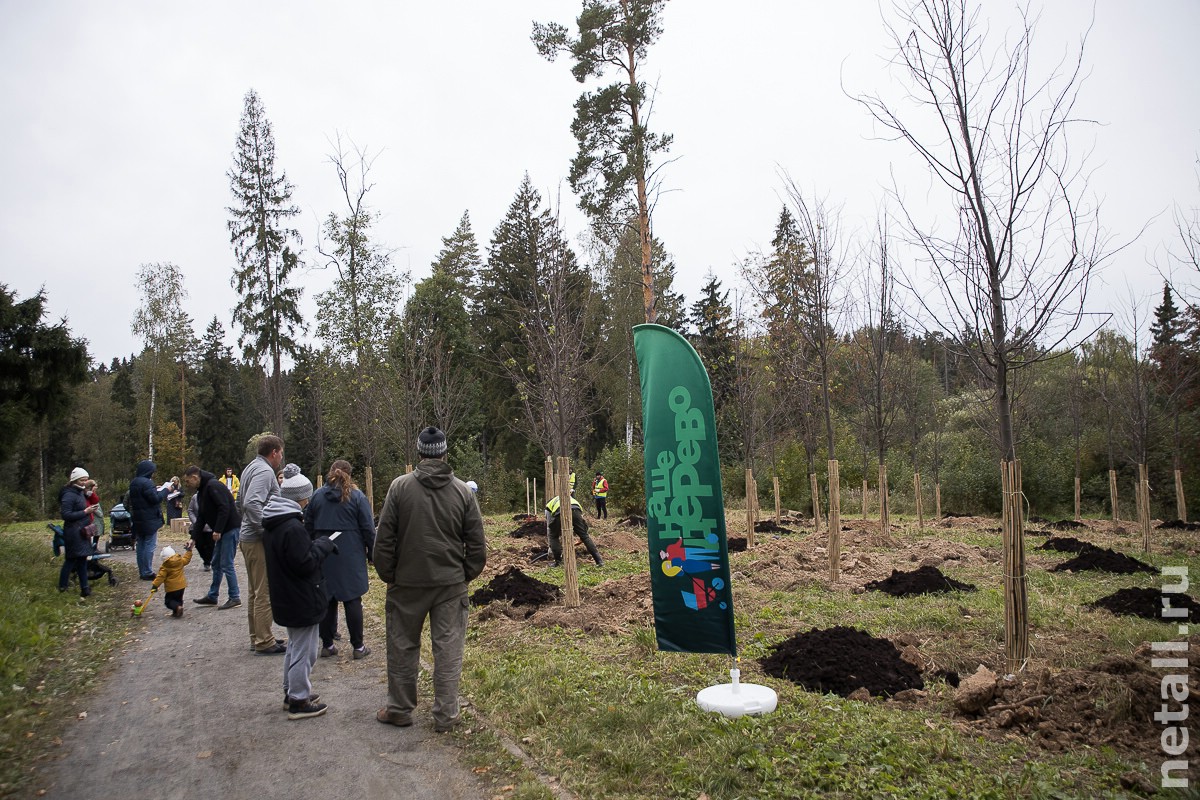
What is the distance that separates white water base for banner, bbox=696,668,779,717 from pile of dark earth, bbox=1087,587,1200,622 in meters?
5.08

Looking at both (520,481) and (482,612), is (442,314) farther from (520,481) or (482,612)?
(482,612)

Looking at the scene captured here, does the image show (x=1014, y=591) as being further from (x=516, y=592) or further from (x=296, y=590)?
(x=516, y=592)

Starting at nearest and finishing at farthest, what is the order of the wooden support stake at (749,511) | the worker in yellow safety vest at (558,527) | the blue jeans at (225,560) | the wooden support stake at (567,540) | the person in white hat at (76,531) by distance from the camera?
1. the wooden support stake at (567,540)
2. the blue jeans at (225,560)
3. the person in white hat at (76,531)
4. the worker in yellow safety vest at (558,527)
5. the wooden support stake at (749,511)

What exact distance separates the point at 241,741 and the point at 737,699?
349cm

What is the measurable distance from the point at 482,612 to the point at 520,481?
23.4 meters

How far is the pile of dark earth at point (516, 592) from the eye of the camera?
28.6ft

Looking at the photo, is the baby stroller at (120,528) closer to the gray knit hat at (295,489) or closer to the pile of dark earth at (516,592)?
the pile of dark earth at (516,592)

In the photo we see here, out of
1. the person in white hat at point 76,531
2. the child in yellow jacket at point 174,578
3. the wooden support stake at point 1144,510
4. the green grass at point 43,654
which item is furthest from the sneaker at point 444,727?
the wooden support stake at point 1144,510

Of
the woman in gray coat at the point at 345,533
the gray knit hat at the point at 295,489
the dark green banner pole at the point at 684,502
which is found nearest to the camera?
the dark green banner pole at the point at 684,502

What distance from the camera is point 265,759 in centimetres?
443

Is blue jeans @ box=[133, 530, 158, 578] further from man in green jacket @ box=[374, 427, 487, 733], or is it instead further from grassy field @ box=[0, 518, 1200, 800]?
man in green jacket @ box=[374, 427, 487, 733]

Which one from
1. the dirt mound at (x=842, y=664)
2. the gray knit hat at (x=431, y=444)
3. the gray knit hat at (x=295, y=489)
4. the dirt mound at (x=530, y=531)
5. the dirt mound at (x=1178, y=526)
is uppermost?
the gray knit hat at (x=431, y=444)

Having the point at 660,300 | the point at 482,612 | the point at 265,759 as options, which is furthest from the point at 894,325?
the point at 660,300

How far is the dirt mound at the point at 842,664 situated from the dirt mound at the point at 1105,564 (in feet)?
21.0
